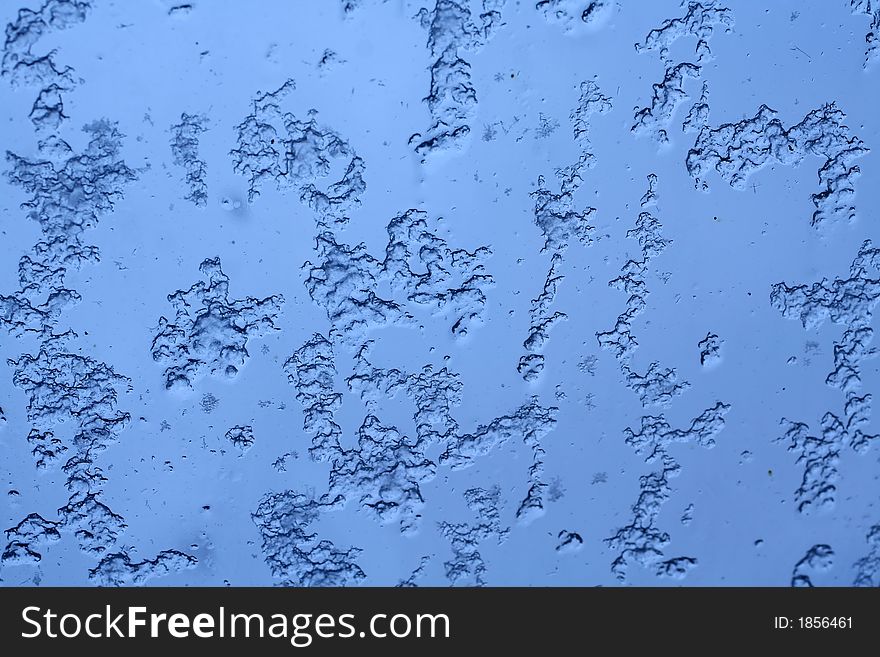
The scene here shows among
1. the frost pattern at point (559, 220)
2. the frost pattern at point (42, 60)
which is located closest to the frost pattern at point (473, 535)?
the frost pattern at point (559, 220)

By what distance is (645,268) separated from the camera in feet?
3.57

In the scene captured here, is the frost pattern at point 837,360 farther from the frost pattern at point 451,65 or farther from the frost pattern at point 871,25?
the frost pattern at point 451,65

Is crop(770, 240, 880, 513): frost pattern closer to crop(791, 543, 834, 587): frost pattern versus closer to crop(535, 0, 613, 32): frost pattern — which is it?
crop(791, 543, 834, 587): frost pattern

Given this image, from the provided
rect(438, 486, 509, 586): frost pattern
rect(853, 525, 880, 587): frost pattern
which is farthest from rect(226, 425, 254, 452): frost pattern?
rect(853, 525, 880, 587): frost pattern

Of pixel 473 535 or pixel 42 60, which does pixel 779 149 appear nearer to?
pixel 473 535

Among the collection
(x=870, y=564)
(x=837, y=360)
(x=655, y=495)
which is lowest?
(x=870, y=564)

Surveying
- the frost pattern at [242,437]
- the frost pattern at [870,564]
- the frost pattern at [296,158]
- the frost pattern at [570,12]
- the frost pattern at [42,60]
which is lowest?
the frost pattern at [870,564]

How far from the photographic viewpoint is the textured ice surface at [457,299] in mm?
1050

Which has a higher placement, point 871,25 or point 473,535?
point 871,25

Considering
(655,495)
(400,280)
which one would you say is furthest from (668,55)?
(655,495)

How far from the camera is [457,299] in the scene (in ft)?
3.54
